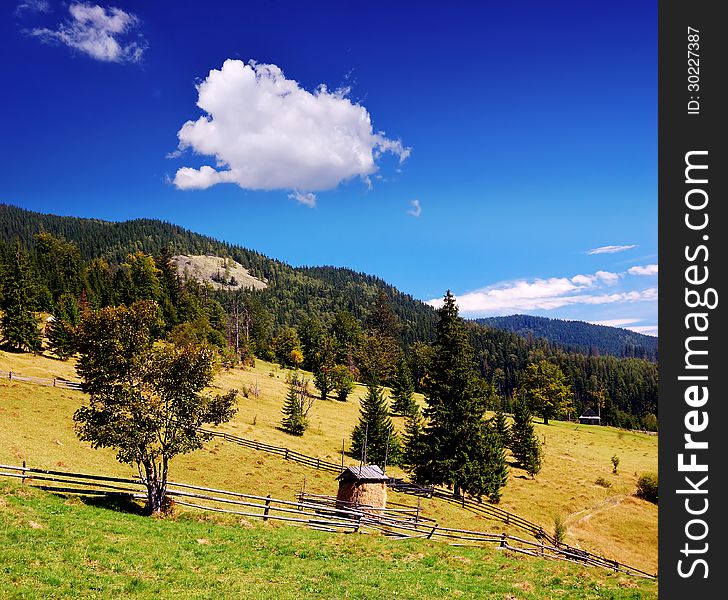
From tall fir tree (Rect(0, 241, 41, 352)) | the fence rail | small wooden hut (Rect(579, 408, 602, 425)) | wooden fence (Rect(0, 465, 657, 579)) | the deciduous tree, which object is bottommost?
small wooden hut (Rect(579, 408, 602, 425))

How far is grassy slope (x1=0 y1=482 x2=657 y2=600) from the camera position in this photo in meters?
13.5

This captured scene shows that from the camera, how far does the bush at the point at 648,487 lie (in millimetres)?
54750

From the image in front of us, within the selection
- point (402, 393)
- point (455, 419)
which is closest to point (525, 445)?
point (455, 419)

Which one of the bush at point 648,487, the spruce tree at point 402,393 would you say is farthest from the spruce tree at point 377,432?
the spruce tree at point 402,393

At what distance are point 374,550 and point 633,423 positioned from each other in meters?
145

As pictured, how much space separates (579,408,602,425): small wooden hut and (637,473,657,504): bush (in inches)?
3024

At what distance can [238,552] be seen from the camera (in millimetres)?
18328

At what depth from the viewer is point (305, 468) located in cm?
4500

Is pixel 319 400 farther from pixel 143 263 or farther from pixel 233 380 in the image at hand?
pixel 143 263

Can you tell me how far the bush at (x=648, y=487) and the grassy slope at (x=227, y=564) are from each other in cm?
4197

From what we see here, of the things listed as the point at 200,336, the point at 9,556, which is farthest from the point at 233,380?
the point at 9,556

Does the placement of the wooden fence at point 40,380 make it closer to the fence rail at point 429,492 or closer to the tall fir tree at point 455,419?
the fence rail at point 429,492

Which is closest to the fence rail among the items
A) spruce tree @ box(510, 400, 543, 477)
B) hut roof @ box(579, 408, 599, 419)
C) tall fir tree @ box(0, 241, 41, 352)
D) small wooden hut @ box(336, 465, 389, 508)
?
small wooden hut @ box(336, 465, 389, 508)

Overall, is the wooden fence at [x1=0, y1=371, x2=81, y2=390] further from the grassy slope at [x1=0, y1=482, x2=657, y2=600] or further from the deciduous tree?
the grassy slope at [x1=0, y1=482, x2=657, y2=600]
